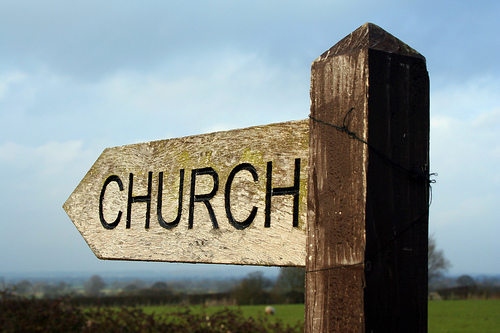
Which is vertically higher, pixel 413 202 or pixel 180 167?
pixel 180 167

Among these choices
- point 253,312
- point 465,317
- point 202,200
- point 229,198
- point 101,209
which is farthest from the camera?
point 465,317

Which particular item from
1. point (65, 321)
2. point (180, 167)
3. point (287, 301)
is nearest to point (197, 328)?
point (65, 321)

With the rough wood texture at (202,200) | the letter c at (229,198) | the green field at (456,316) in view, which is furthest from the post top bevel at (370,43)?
the green field at (456,316)

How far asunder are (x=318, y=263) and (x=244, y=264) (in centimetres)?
39

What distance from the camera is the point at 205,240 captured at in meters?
1.87

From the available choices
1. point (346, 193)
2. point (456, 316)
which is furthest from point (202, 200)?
point (456, 316)

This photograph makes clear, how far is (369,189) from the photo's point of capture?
1350mm

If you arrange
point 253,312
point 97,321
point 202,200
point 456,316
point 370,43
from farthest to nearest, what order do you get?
point 456,316 < point 253,312 < point 97,321 < point 202,200 < point 370,43

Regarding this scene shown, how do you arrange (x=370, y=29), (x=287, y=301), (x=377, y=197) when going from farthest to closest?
1. (x=287, y=301)
2. (x=370, y=29)
3. (x=377, y=197)

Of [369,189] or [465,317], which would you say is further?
[465,317]

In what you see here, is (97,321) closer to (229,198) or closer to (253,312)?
(229,198)

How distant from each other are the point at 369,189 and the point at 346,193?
71 millimetres

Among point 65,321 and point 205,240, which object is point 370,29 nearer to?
point 205,240

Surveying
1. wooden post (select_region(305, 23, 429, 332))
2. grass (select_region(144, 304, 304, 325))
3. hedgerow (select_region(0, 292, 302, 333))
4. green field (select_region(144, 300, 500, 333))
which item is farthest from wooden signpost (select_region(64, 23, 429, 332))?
green field (select_region(144, 300, 500, 333))
